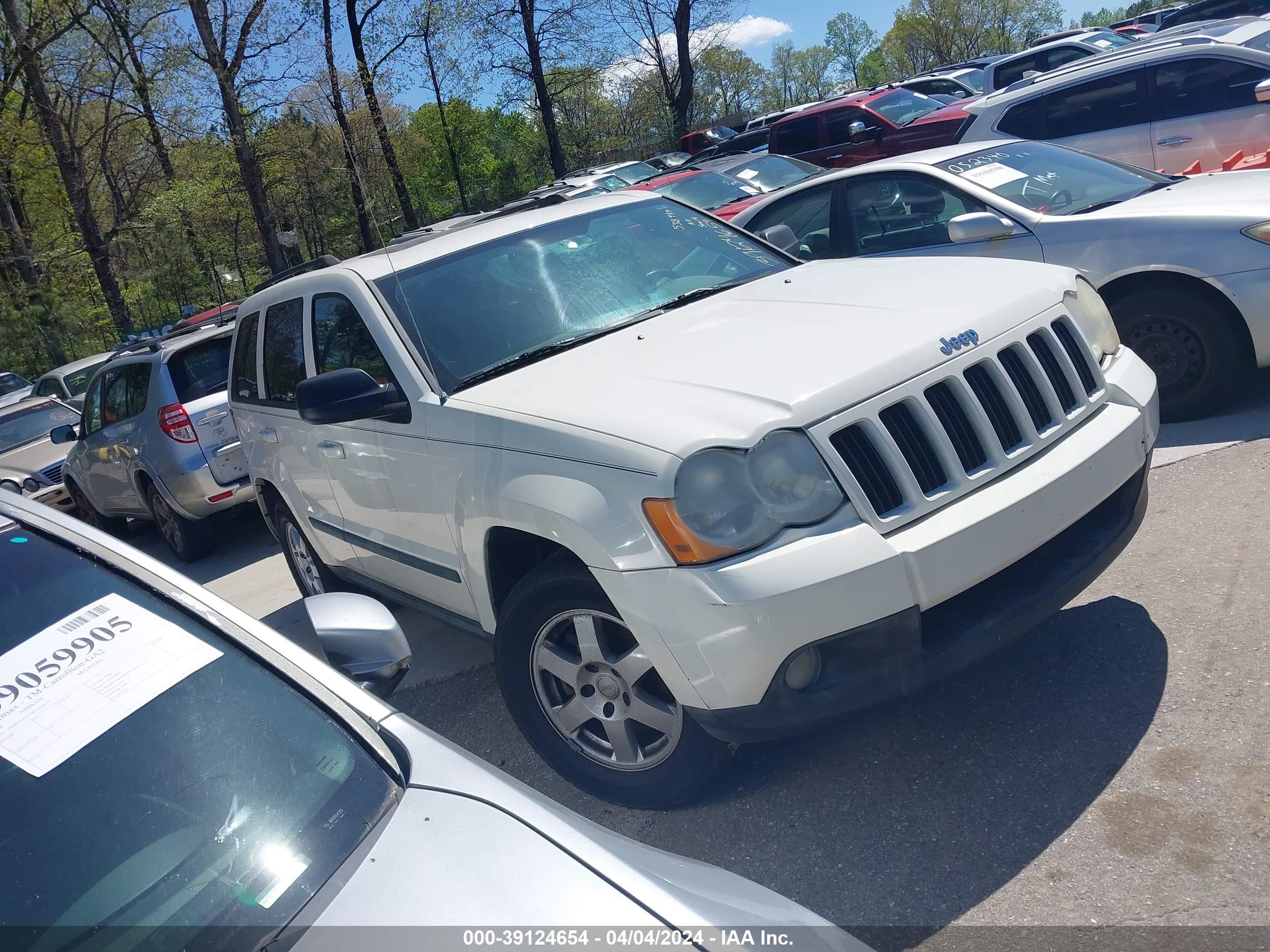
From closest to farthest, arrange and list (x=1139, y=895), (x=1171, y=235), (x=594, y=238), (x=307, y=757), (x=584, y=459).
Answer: (x=307, y=757) < (x=1139, y=895) < (x=584, y=459) < (x=594, y=238) < (x=1171, y=235)

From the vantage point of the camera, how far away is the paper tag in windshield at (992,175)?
A: 6109 mm

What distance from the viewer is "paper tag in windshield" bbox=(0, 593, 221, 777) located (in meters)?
1.86

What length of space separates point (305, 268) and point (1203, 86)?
24.0ft

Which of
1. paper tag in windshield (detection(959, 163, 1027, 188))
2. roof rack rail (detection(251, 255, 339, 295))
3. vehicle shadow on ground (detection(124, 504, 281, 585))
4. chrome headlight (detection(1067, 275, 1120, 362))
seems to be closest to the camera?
chrome headlight (detection(1067, 275, 1120, 362))

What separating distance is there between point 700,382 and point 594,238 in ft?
5.12

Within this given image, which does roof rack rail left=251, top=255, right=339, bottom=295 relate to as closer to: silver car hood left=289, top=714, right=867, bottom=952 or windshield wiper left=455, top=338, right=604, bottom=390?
windshield wiper left=455, top=338, right=604, bottom=390

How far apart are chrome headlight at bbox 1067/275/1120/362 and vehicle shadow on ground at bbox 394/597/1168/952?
965 millimetres

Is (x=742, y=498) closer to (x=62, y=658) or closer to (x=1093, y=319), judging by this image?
(x=62, y=658)

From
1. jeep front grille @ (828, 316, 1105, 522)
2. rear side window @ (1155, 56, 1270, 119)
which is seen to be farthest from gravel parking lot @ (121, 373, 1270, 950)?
rear side window @ (1155, 56, 1270, 119)

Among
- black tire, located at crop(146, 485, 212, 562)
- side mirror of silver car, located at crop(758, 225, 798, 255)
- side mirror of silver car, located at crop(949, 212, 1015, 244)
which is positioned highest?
side mirror of silver car, located at crop(758, 225, 798, 255)

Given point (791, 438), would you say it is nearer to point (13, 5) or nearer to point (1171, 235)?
point (1171, 235)

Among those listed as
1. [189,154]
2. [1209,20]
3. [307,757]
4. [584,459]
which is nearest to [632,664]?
[584,459]

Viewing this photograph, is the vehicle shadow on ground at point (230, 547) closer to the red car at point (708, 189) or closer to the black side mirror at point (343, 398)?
the black side mirror at point (343, 398)

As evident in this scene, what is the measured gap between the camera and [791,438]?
2.78 meters
